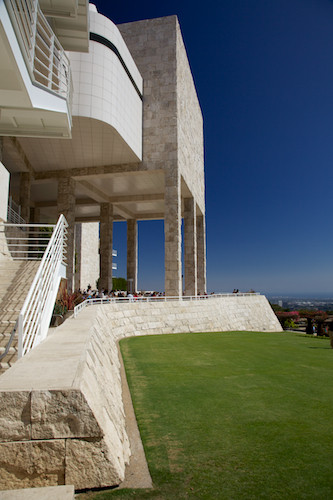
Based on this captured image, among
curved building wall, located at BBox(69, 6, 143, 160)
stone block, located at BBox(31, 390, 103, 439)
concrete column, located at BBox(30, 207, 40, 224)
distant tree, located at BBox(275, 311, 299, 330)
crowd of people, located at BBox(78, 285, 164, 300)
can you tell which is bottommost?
distant tree, located at BBox(275, 311, 299, 330)

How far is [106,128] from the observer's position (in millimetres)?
20078

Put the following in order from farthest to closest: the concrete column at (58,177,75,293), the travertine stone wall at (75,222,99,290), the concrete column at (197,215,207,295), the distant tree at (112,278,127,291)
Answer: the distant tree at (112,278,127,291) → the travertine stone wall at (75,222,99,290) → the concrete column at (197,215,207,295) → the concrete column at (58,177,75,293)

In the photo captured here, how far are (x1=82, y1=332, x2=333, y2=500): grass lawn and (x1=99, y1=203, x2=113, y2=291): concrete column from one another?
2367 centimetres

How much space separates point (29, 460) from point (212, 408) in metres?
2.95

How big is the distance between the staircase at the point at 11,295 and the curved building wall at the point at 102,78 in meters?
11.5

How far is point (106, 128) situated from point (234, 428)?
18.8 metres

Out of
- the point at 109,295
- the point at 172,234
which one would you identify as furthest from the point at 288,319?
the point at 109,295

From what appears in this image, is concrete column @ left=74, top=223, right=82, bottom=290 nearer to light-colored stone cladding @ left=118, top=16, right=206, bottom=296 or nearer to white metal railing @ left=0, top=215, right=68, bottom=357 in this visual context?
light-colored stone cladding @ left=118, top=16, right=206, bottom=296

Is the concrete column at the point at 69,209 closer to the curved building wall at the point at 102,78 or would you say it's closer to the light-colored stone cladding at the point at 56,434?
the curved building wall at the point at 102,78

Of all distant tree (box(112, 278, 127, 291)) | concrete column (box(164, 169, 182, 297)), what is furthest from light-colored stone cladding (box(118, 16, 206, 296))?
distant tree (box(112, 278, 127, 291))

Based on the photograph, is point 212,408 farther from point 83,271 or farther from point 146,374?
point 83,271

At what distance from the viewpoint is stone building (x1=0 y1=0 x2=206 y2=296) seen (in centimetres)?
1202

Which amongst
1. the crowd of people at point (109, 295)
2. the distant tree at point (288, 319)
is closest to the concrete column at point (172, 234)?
the crowd of people at point (109, 295)

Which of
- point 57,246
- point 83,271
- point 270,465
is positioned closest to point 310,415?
point 270,465
